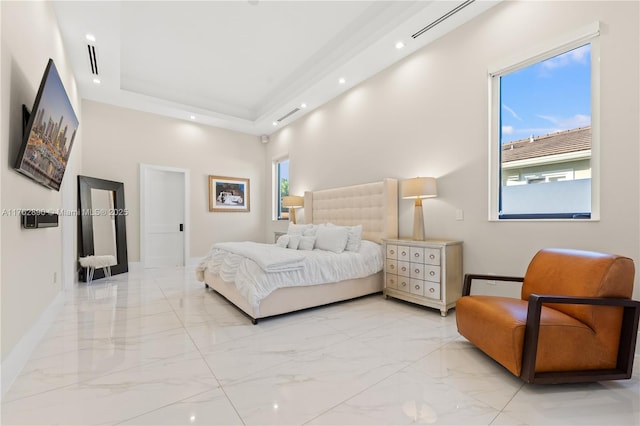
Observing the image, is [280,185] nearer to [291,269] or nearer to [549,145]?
[291,269]

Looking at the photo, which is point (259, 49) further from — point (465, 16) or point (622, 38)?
point (622, 38)

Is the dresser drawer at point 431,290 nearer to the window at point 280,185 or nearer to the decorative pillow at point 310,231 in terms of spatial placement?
the decorative pillow at point 310,231

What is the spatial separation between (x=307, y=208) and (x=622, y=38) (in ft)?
15.1

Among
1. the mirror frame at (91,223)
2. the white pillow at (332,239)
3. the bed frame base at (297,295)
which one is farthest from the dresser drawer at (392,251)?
the mirror frame at (91,223)

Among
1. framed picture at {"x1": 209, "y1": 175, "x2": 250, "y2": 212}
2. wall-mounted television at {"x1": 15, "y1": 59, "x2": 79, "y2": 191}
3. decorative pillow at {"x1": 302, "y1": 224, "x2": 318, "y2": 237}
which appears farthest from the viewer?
framed picture at {"x1": 209, "y1": 175, "x2": 250, "y2": 212}

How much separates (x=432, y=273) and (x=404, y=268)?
0.41m

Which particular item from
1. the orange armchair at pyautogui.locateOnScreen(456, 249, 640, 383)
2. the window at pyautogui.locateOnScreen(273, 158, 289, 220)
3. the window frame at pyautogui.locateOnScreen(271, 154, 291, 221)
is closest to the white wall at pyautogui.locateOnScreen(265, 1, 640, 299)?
the orange armchair at pyautogui.locateOnScreen(456, 249, 640, 383)

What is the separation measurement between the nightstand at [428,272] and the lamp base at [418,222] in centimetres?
16

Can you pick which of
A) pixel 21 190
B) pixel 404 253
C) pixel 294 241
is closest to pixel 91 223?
pixel 21 190

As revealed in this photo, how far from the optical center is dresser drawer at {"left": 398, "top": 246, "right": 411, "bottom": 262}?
3557 mm

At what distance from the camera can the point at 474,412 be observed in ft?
5.23

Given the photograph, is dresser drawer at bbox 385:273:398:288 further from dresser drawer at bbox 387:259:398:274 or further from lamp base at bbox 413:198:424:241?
lamp base at bbox 413:198:424:241

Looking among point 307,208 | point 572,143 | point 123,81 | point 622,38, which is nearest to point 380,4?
point 622,38

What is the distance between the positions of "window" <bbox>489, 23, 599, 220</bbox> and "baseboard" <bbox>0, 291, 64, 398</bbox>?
165 inches
